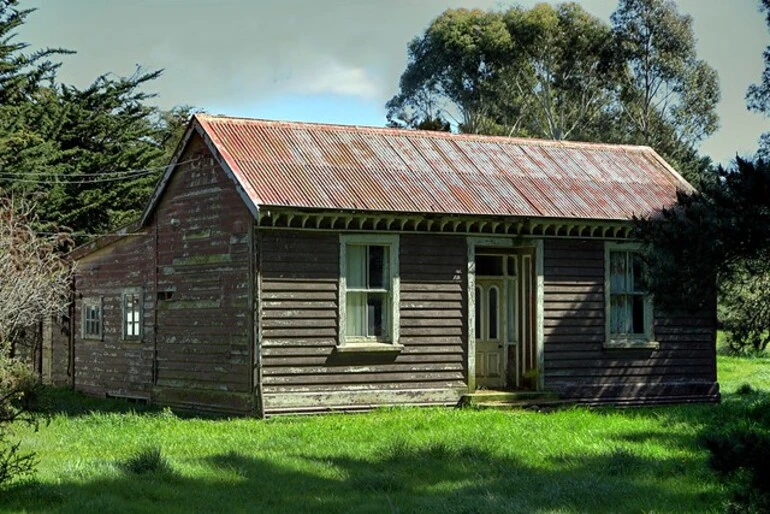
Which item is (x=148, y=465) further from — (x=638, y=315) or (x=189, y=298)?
(x=638, y=315)

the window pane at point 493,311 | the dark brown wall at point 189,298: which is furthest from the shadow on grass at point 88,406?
the window pane at point 493,311

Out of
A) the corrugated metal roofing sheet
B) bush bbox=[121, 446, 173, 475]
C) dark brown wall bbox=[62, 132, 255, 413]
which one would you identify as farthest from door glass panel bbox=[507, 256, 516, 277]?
bush bbox=[121, 446, 173, 475]

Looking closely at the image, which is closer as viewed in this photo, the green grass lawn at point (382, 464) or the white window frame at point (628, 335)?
the green grass lawn at point (382, 464)

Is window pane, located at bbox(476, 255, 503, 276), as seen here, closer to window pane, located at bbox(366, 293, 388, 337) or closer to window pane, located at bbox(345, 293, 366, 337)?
window pane, located at bbox(366, 293, 388, 337)

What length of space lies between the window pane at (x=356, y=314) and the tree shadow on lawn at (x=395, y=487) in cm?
598

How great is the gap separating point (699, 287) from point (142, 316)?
17.2 meters

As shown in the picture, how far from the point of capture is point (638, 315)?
82.7 feet

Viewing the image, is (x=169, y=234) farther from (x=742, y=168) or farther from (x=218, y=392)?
(x=742, y=168)

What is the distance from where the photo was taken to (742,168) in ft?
28.4

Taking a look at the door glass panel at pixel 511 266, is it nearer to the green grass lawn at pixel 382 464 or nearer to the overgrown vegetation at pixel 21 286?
the green grass lawn at pixel 382 464

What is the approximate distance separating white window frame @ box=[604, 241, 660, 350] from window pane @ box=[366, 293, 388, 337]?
199 inches

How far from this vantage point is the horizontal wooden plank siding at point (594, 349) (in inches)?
942

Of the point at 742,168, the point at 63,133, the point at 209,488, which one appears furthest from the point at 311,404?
the point at 63,133

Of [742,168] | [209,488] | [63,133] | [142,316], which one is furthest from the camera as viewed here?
[63,133]
